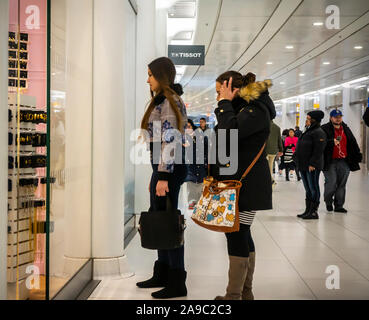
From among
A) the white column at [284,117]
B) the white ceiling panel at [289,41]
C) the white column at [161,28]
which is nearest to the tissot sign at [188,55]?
the white ceiling panel at [289,41]

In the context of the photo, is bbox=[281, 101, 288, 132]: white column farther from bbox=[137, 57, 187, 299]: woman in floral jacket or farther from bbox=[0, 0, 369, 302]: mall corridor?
bbox=[137, 57, 187, 299]: woman in floral jacket

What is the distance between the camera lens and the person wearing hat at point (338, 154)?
8.32 metres

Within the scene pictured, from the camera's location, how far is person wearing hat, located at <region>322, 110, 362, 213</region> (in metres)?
8.32

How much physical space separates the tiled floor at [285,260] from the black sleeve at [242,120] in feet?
4.41

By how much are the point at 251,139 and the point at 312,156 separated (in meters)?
4.87

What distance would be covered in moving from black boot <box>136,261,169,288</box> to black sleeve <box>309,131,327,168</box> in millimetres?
4400

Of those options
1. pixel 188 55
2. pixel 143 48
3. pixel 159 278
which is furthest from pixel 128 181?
pixel 188 55

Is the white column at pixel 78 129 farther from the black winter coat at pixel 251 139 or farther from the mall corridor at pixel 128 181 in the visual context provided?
the black winter coat at pixel 251 139

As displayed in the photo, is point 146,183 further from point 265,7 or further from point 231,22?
point 231,22

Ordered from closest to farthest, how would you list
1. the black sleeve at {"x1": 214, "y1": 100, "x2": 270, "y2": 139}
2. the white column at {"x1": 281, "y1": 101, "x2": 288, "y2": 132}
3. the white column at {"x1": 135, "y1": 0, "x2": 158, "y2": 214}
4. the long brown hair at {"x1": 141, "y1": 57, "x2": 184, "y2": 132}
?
the black sleeve at {"x1": 214, "y1": 100, "x2": 270, "y2": 139}
the long brown hair at {"x1": 141, "y1": 57, "x2": 184, "y2": 132}
the white column at {"x1": 135, "y1": 0, "x2": 158, "y2": 214}
the white column at {"x1": 281, "y1": 101, "x2": 288, "y2": 132}

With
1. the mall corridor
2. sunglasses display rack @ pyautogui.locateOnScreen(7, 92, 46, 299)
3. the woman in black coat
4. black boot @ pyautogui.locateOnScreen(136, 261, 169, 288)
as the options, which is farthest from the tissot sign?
sunglasses display rack @ pyautogui.locateOnScreen(7, 92, 46, 299)

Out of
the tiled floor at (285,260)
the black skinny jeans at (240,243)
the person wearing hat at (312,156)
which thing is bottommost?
the tiled floor at (285,260)
